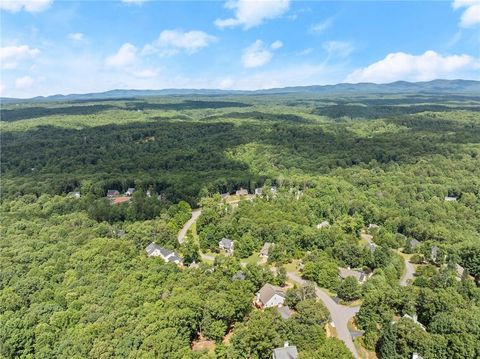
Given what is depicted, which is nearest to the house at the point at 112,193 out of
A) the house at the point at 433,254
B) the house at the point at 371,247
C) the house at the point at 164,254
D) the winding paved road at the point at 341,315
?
the house at the point at 164,254

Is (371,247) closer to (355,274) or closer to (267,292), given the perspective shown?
(355,274)

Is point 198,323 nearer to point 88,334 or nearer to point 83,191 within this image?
point 88,334

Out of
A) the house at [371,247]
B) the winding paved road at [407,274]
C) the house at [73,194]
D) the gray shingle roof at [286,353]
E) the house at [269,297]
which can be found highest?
the house at [73,194]

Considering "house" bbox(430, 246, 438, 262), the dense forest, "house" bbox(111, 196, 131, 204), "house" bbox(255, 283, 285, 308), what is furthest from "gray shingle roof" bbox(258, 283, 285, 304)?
"house" bbox(111, 196, 131, 204)

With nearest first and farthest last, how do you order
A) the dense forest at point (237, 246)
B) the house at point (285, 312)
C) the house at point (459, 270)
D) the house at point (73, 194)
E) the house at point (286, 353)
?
the house at point (286, 353) → the dense forest at point (237, 246) → the house at point (285, 312) → the house at point (459, 270) → the house at point (73, 194)

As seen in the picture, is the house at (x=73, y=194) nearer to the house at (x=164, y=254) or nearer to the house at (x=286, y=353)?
the house at (x=164, y=254)

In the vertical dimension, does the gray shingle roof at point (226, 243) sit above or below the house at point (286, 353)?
below
